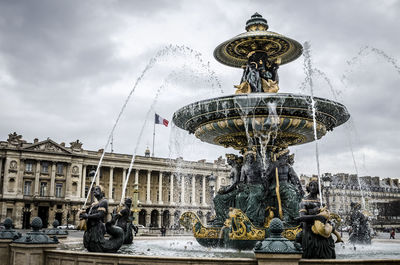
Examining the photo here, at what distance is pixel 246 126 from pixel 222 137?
1.23 metres

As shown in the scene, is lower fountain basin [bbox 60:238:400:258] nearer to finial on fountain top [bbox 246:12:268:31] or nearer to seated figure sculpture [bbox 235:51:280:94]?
seated figure sculpture [bbox 235:51:280:94]

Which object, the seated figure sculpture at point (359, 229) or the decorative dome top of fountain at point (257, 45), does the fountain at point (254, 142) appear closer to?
the decorative dome top of fountain at point (257, 45)

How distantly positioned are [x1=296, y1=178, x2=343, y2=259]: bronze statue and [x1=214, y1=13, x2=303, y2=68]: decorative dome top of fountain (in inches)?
223

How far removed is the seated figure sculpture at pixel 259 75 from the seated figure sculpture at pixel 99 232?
5.23 meters

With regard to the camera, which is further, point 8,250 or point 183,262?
point 8,250

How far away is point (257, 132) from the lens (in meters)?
9.98

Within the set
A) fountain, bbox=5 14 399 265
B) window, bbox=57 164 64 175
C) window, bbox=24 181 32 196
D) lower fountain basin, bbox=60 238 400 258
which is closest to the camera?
lower fountain basin, bbox=60 238 400 258

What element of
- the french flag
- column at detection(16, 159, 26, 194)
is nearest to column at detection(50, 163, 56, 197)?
column at detection(16, 159, 26, 194)

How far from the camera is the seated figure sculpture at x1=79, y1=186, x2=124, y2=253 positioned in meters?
6.96

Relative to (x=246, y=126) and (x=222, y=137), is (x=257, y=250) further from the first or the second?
(x=222, y=137)

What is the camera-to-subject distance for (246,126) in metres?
9.84

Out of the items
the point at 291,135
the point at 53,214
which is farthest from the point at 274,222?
the point at 53,214

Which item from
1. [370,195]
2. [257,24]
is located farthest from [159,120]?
[370,195]

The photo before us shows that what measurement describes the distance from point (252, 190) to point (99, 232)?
4.20 metres
